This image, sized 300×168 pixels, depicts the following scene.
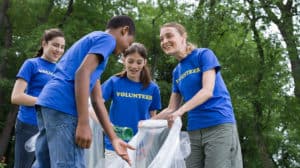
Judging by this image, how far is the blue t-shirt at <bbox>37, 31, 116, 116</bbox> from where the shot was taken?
2609mm

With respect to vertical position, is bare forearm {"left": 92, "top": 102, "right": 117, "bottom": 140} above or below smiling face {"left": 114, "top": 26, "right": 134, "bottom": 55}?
below

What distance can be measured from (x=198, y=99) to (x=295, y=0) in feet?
30.9

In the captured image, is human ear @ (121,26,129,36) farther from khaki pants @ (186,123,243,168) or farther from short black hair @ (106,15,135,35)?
khaki pants @ (186,123,243,168)

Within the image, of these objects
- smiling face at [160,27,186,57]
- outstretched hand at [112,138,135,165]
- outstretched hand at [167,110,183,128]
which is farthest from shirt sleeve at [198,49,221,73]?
outstretched hand at [112,138,135,165]

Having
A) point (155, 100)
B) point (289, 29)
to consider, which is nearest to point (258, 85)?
point (289, 29)

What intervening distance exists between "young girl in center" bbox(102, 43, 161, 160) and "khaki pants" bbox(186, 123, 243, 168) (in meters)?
0.87

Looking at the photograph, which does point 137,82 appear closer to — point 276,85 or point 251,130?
point 276,85

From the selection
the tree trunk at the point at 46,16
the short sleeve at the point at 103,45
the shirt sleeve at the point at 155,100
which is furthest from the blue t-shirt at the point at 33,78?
the tree trunk at the point at 46,16

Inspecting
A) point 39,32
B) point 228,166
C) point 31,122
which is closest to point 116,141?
point 228,166

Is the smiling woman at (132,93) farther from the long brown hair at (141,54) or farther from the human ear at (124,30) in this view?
the human ear at (124,30)

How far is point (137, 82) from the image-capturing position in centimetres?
446

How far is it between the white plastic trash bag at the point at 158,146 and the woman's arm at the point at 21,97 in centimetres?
81

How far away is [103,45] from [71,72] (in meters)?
0.23

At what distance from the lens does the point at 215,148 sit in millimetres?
3361
